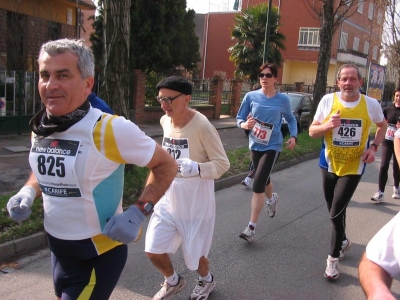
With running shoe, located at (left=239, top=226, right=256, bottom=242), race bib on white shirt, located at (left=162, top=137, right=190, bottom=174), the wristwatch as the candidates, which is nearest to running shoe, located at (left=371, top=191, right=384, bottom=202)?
running shoe, located at (left=239, top=226, right=256, bottom=242)

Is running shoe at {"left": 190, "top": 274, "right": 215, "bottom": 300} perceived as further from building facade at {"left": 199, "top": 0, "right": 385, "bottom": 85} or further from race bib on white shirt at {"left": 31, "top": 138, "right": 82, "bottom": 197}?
building facade at {"left": 199, "top": 0, "right": 385, "bottom": 85}

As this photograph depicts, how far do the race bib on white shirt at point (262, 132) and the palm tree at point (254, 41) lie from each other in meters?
25.3

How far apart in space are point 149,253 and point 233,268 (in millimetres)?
1380

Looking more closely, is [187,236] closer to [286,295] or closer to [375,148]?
[286,295]

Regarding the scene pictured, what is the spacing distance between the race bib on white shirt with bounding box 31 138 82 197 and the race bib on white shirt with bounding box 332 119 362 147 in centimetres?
299

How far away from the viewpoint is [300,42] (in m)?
39.8

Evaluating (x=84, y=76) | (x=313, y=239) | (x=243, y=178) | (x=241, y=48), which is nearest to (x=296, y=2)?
(x=241, y=48)

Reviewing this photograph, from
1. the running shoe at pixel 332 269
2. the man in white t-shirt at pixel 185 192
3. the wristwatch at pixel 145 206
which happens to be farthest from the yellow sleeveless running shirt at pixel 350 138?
the wristwatch at pixel 145 206

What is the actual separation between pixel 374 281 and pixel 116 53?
228 inches

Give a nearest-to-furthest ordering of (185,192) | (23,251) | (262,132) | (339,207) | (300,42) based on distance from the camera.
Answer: (185,192) < (339,207) < (23,251) < (262,132) < (300,42)

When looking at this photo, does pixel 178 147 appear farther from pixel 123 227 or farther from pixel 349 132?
pixel 349 132

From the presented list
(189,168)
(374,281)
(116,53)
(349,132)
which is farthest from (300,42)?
(374,281)

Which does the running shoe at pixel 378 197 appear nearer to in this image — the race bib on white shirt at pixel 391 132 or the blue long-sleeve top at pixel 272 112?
the race bib on white shirt at pixel 391 132

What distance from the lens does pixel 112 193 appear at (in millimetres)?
2146
